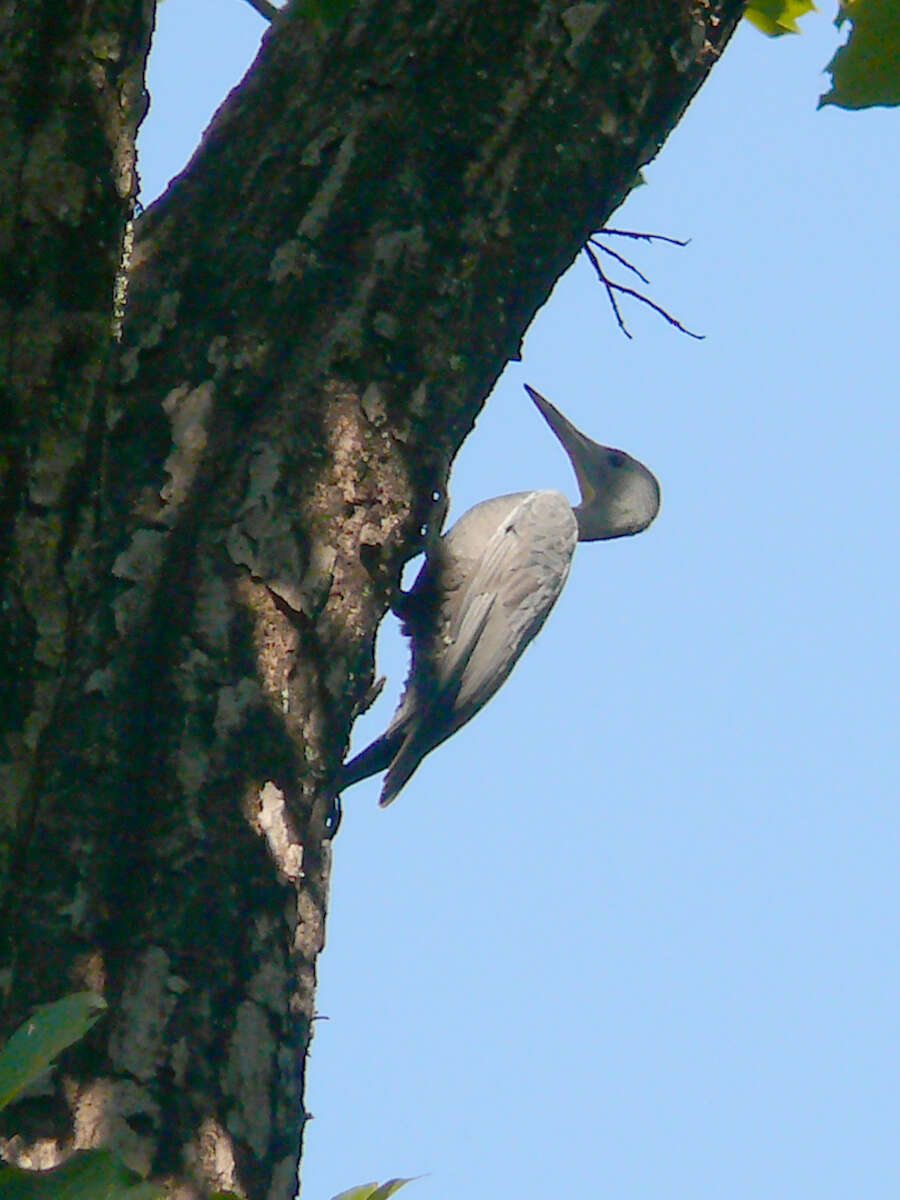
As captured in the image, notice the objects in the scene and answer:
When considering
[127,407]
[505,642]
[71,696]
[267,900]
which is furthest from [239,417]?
[505,642]

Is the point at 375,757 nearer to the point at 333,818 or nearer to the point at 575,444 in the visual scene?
the point at 575,444

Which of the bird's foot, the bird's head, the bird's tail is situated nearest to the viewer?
the bird's foot

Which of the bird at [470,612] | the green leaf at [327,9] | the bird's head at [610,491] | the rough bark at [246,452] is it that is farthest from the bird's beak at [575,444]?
the green leaf at [327,9]

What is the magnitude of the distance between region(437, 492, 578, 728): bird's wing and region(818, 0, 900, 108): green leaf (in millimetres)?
2988

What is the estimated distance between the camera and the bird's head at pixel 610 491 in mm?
7160

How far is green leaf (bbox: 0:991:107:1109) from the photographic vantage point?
1.27 meters

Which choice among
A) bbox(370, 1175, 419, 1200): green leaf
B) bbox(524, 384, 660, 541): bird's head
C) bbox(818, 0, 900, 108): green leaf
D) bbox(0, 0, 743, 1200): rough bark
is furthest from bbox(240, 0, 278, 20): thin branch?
bbox(524, 384, 660, 541): bird's head

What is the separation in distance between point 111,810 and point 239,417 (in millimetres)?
706

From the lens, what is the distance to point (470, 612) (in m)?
5.68

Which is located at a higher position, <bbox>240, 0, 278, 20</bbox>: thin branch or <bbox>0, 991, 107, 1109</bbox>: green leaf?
→ <bbox>240, 0, 278, 20</bbox>: thin branch

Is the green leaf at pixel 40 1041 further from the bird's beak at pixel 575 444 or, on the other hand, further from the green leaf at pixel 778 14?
the bird's beak at pixel 575 444

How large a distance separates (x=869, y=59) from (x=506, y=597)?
3.18 meters

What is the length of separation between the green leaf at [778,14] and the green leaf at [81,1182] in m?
3.15

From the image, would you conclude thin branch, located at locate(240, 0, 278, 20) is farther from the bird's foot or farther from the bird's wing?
the bird's wing
